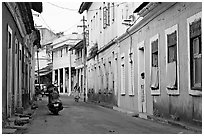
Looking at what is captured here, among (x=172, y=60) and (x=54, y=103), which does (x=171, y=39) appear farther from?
(x=54, y=103)

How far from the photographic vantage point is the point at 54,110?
746 inches

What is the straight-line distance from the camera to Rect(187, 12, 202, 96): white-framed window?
1226cm

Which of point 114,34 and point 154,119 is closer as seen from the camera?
point 154,119

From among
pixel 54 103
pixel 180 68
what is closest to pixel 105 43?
pixel 54 103

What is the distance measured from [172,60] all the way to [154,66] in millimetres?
2291

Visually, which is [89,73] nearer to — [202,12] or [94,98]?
[94,98]

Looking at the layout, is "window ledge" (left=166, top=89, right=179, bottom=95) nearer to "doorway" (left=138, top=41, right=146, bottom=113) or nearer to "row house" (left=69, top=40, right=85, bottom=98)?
"doorway" (left=138, top=41, right=146, bottom=113)

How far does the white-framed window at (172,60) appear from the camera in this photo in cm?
1414

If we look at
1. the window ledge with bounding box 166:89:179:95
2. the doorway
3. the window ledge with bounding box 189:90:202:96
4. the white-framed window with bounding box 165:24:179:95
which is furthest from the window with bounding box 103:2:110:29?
the window ledge with bounding box 189:90:202:96

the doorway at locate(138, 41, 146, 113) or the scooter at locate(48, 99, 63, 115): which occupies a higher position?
the doorway at locate(138, 41, 146, 113)

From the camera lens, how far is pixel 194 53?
12.8 m

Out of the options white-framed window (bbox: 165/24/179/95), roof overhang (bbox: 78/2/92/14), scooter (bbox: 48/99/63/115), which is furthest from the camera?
roof overhang (bbox: 78/2/92/14)

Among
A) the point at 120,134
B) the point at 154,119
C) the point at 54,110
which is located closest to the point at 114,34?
the point at 54,110

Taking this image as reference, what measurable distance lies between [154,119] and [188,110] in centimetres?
300
